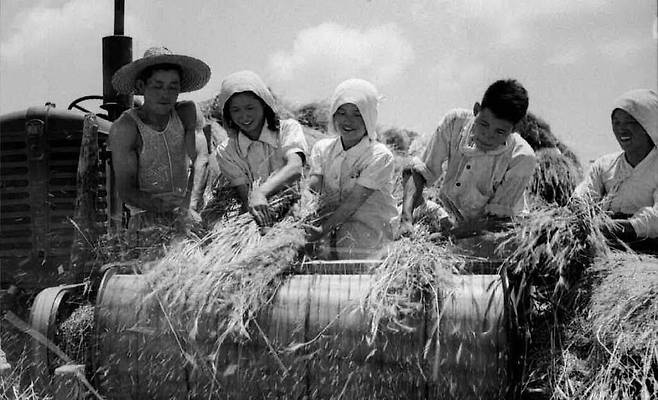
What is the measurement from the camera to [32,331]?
13.9ft

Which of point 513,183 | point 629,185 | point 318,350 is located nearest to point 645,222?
point 629,185

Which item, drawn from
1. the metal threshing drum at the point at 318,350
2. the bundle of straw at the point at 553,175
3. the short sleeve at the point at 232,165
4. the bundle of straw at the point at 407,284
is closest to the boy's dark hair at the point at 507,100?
the bundle of straw at the point at 407,284

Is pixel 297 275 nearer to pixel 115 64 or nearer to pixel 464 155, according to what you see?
pixel 464 155

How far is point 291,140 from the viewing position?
16.9ft

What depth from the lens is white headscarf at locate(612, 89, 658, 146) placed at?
182 inches

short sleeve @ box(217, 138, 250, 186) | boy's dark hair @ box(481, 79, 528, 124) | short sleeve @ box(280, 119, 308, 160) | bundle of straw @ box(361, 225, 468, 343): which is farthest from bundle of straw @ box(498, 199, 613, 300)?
short sleeve @ box(217, 138, 250, 186)

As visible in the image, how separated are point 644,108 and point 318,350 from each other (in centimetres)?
248

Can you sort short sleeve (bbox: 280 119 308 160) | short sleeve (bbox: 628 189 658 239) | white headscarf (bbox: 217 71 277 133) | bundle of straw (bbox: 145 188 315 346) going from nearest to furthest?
bundle of straw (bbox: 145 188 315 346), short sleeve (bbox: 628 189 658 239), white headscarf (bbox: 217 71 277 133), short sleeve (bbox: 280 119 308 160)

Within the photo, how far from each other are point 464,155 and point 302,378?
2011 millimetres

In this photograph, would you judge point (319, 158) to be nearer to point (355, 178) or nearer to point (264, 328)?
point (355, 178)

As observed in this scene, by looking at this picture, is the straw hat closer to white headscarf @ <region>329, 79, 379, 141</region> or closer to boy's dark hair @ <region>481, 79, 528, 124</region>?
white headscarf @ <region>329, 79, 379, 141</region>

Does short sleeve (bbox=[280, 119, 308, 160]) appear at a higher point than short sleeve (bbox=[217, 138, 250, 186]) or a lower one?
higher

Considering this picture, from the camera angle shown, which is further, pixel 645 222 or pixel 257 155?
pixel 257 155

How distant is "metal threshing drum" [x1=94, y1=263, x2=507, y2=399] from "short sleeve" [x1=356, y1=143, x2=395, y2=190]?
1.07m
